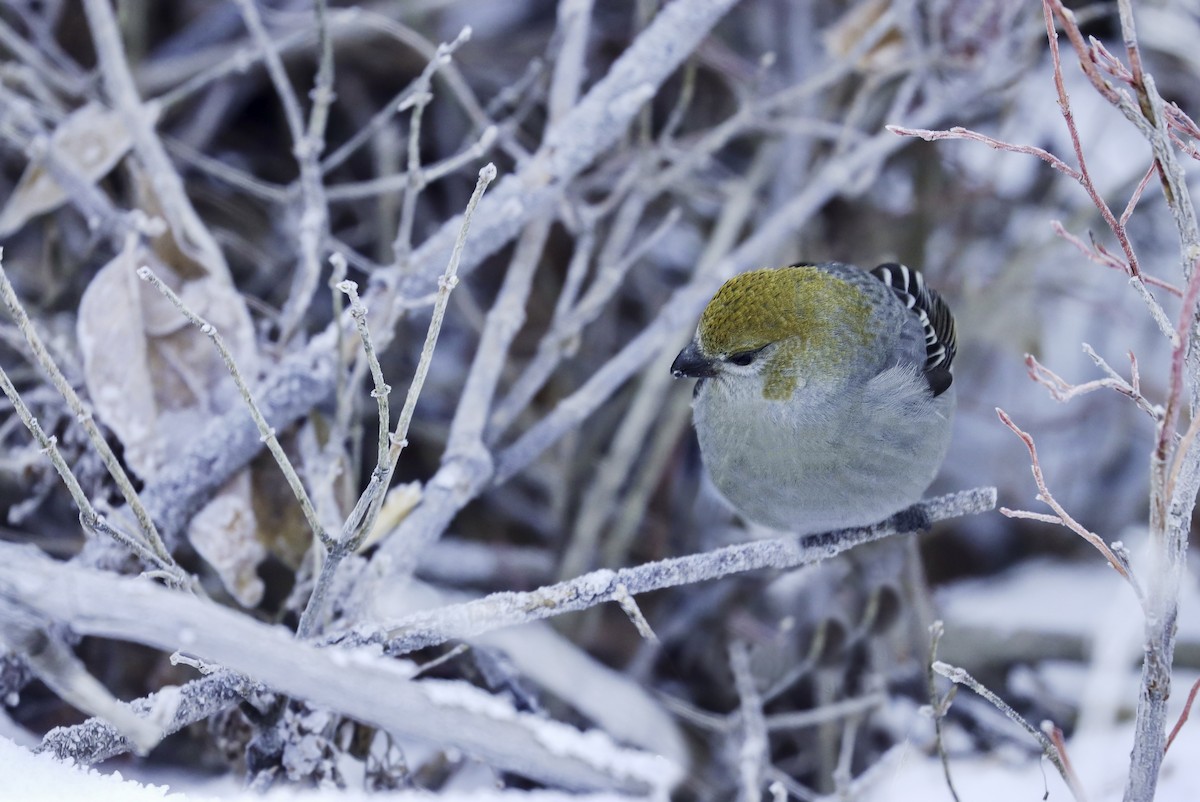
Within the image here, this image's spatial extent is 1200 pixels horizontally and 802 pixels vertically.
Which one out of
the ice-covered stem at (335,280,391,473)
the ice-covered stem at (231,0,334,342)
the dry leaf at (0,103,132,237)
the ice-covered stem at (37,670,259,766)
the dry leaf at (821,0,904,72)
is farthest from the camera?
the dry leaf at (821,0,904,72)

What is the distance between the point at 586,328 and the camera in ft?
12.6

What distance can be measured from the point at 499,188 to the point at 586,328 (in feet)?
3.72

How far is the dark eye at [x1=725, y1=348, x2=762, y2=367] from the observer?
99.3 inches

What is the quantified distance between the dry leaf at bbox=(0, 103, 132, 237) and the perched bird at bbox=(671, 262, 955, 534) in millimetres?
1658

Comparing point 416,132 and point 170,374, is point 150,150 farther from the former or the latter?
point 416,132

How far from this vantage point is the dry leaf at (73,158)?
2.90 meters

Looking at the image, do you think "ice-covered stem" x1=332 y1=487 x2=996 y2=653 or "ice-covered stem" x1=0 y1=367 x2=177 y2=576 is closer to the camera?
"ice-covered stem" x1=0 y1=367 x2=177 y2=576

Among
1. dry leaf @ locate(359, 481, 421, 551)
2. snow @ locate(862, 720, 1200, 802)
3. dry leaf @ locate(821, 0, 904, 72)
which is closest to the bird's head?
dry leaf @ locate(359, 481, 421, 551)

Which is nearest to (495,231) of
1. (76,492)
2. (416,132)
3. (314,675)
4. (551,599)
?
(416,132)

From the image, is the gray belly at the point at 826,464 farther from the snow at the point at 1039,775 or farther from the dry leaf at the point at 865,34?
the dry leaf at the point at 865,34

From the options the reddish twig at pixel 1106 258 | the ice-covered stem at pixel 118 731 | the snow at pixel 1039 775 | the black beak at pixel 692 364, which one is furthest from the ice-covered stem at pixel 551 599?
the snow at pixel 1039 775

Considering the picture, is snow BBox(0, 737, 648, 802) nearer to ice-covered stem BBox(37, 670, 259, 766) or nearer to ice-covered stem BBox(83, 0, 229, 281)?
ice-covered stem BBox(37, 670, 259, 766)

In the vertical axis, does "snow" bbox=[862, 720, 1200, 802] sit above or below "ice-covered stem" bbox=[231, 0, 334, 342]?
below

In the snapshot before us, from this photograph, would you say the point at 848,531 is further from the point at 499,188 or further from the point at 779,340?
the point at 499,188
